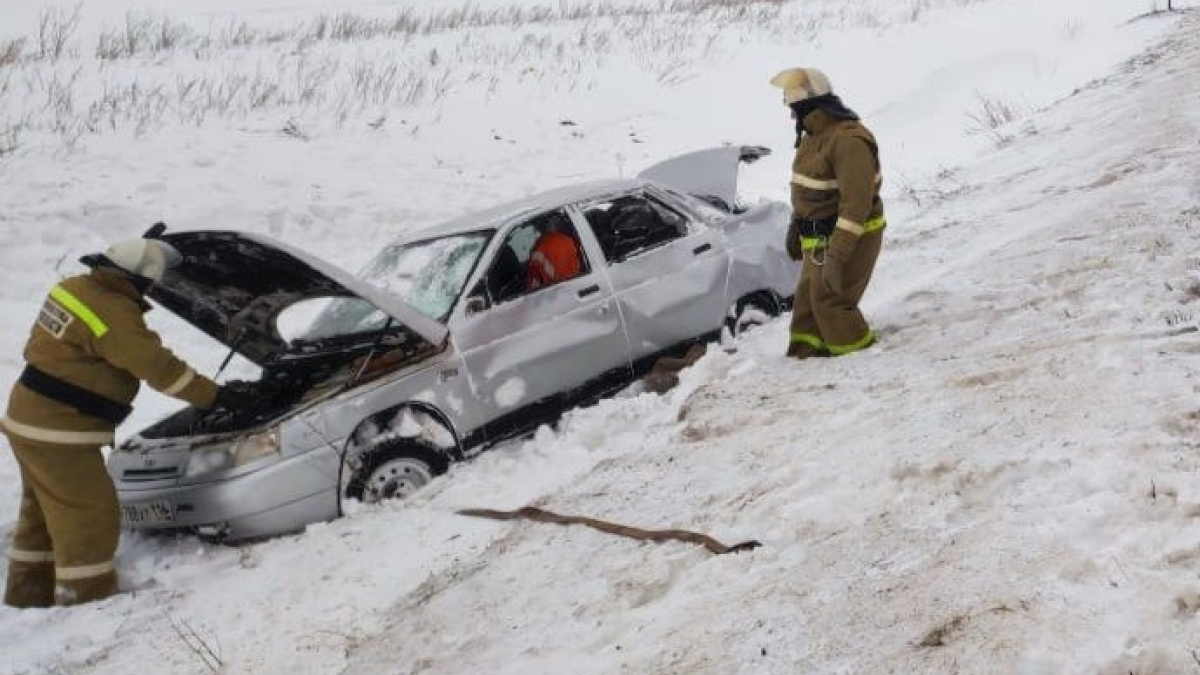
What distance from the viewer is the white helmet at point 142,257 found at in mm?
4336

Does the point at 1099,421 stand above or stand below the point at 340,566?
above

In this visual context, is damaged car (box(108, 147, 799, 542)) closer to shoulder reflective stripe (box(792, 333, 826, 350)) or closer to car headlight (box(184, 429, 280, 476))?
car headlight (box(184, 429, 280, 476))

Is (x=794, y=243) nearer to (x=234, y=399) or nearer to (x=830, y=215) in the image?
(x=830, y=215)

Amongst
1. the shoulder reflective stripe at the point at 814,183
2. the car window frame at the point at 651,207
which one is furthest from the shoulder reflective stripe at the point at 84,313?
the shoulder reflective stripe at the point at 814,183

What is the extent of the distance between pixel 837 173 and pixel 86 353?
4039 millimetres

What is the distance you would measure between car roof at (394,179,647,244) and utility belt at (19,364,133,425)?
217 centimetres

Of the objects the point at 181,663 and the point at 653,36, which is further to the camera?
the point at 653,36

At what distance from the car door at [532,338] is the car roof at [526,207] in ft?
0.28

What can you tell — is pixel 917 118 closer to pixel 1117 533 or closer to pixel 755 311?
pixel 755 311

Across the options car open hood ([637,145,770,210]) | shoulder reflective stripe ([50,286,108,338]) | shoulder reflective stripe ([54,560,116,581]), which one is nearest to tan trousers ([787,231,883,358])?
car open hood ([637,145,770,210])

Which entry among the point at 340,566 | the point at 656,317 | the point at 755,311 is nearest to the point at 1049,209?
the point at 755,311

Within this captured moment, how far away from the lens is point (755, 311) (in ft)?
21.9

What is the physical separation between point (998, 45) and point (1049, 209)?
10.1 metres

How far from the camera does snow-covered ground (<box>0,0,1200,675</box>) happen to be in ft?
8.61
